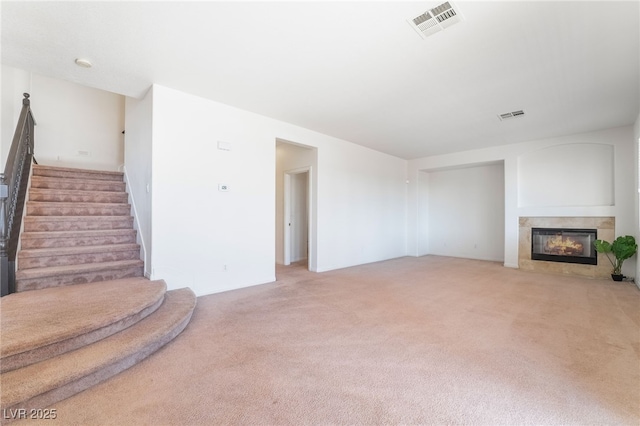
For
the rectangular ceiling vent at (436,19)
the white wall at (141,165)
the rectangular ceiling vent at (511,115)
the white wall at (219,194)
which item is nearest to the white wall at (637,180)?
the rectangular ceiling vent at (511,115)

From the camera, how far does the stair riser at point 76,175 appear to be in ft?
14.4

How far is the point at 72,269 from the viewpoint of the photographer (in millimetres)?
3178

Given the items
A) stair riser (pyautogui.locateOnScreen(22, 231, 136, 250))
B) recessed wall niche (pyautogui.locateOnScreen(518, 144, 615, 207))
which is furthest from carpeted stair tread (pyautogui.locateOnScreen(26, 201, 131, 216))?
recessed wall niche (pyautogui.locateOnScreen(518, 144, 615, 207))

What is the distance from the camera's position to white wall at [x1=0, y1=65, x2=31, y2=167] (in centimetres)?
469

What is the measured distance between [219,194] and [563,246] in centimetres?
676

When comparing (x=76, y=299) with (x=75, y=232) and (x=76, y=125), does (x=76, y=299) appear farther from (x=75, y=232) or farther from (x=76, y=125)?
(x=76, y=125)

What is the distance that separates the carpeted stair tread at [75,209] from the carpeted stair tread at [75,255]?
67 cm

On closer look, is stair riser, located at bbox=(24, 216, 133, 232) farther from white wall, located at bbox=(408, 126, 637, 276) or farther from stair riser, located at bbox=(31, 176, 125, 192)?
white wall, located at bbox=(408, 126, 637, 276)

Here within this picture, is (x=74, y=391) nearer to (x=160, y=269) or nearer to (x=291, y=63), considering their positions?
(x=160, y=269)

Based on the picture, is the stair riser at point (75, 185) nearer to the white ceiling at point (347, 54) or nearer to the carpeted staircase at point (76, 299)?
the carpeted staircase at point (76, 299)

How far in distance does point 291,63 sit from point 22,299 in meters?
3.51

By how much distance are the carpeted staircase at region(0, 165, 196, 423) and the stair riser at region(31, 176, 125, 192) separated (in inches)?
0.5

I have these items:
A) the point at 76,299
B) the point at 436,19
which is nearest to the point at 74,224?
the point at 76,299

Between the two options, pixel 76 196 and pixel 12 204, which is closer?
pixel 12 204
